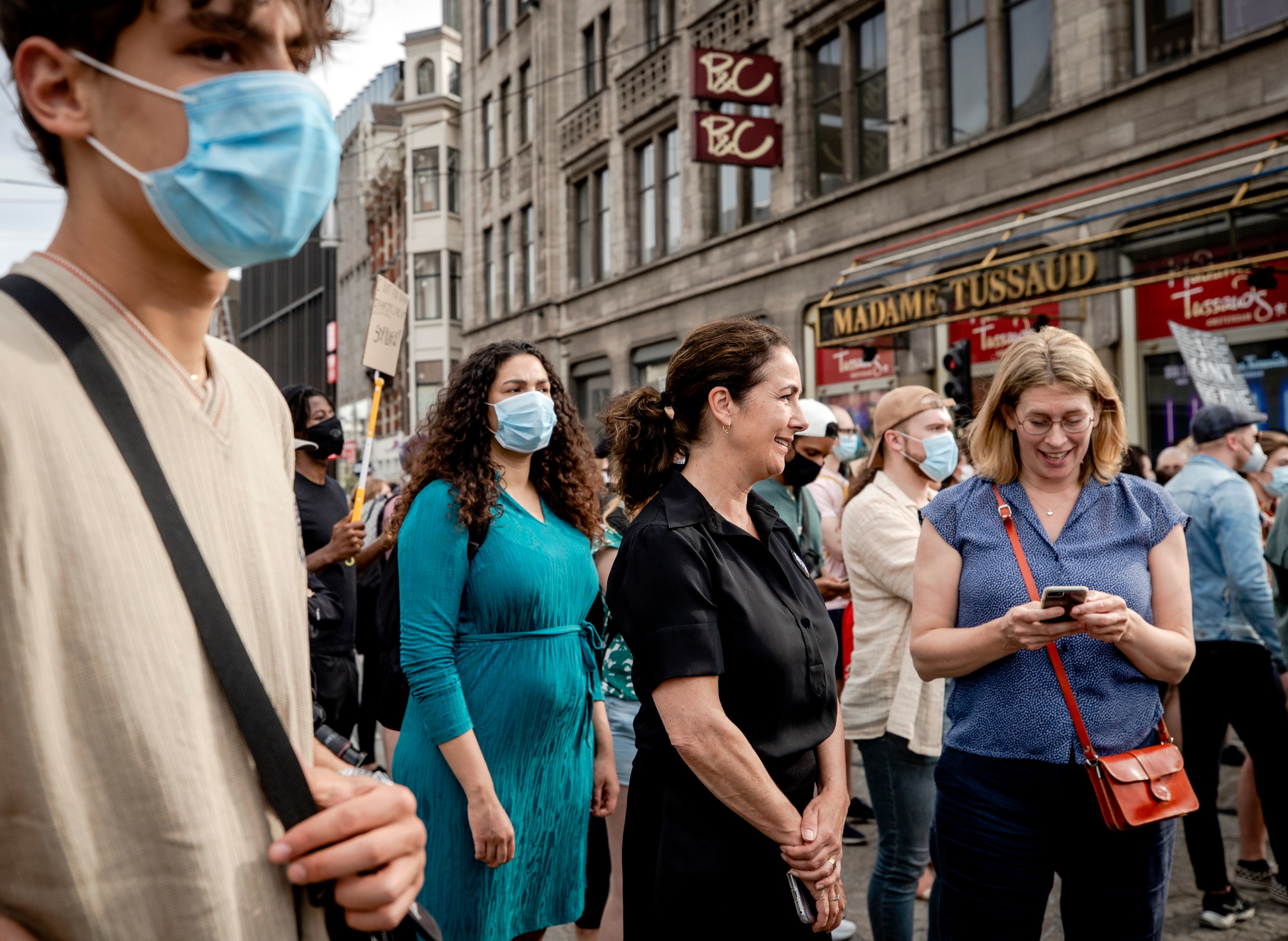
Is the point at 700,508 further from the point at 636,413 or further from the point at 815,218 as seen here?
the point at 815,218

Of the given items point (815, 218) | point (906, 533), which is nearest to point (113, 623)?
point (906, 533)

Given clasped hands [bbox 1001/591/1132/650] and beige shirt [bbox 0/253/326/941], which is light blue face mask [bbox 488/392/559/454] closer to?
clasped hands [bbox 1001/591/1132/650]

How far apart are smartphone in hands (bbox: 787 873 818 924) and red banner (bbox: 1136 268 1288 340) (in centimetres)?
962

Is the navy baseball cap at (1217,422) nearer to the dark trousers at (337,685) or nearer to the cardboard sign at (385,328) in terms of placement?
the cardboard sign at (385,328)

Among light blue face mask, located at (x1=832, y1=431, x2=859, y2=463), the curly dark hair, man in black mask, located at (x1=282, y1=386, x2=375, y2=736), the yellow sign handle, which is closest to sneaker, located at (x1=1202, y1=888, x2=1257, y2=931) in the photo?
the curly dark hair

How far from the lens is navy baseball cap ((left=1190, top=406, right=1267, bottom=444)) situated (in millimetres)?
5316

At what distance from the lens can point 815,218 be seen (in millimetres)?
16609

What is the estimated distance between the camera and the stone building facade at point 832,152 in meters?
11.2

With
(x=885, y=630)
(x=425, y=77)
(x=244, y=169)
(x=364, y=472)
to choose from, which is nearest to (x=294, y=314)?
(x=425, y=77)

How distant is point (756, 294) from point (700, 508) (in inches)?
623

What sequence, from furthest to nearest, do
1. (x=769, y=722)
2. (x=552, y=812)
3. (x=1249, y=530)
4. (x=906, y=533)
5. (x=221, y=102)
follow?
(x=1249, y=530) → (x=906, y=533) → (x=552, y=812) → (x=769, y=722) → (x=221, y=102)

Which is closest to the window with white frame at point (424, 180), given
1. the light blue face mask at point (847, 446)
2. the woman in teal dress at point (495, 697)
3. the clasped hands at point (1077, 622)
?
the light blue face mask at point (847, 446)

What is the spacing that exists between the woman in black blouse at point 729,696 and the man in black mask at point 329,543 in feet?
8.16

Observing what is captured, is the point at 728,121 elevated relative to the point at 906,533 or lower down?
elevated
